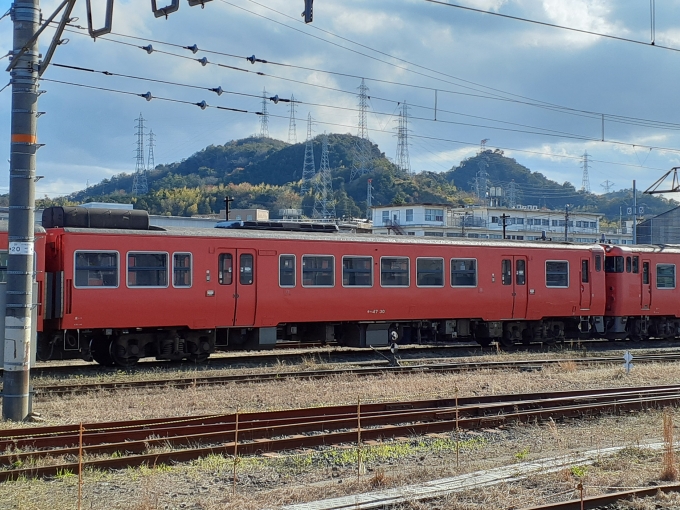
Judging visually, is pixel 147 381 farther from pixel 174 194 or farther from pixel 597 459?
pixel 174 194

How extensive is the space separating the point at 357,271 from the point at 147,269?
5.70m

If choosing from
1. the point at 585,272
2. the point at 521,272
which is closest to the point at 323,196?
the point at 585,272

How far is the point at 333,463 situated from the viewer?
9.97m

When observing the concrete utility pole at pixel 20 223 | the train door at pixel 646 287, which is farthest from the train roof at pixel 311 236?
the concrete utility pole at pixel 20 223

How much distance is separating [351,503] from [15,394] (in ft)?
20.9

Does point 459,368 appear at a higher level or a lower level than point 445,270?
lower

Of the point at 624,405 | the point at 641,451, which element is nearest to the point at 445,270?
the point at 624,405

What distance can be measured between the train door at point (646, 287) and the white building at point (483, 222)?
51.7 m

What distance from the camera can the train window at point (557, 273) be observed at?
24641 mm

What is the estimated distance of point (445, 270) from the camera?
2261 cm

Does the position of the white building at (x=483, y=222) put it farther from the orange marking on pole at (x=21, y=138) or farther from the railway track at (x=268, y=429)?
the orange marking on pole at (x=21, y=138)

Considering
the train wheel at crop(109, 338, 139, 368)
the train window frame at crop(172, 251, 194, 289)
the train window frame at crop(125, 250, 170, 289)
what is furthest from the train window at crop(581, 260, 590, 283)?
the train wheel at crop(109, 338, 139, 368)

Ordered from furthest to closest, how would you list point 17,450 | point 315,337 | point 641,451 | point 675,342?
point 675,342 → point 315,337 → point 641,451 → point 17,450

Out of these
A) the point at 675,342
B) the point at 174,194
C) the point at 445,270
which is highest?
the point at 174,194
